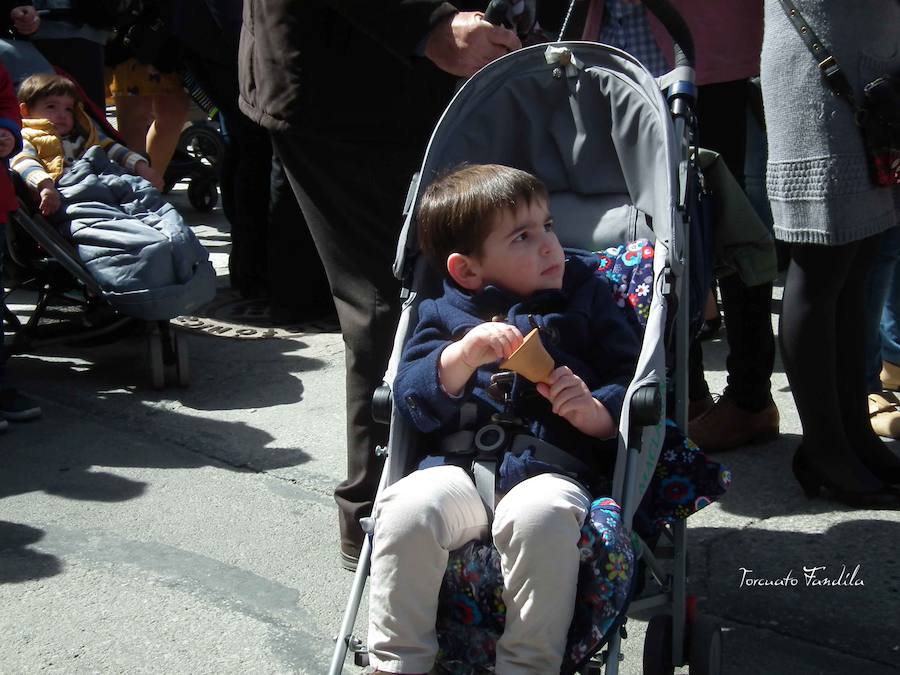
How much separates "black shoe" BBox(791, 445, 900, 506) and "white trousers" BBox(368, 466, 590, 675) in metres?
1.44

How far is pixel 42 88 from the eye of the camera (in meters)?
5.21

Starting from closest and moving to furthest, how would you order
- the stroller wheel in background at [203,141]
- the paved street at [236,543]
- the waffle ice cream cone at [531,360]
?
the waffle ice cream cone at [531,360] < the paved street at [236,543] < the stroller wheel in background at [203,141]

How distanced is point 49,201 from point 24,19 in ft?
3.78

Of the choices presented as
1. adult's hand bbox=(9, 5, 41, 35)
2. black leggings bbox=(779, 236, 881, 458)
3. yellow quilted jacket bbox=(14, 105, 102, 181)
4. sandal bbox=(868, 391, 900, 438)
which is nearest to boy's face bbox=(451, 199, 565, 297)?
black leggings bbox=(779, 236, 881, 458)

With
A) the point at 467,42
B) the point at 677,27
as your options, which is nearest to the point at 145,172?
the point at 467,42

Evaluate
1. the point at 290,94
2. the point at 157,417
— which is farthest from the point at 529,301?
the point at 157,417

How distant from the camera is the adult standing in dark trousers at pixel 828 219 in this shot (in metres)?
3.26

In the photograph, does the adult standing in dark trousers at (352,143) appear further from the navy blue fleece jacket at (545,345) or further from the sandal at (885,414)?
the sandal at (885,414)

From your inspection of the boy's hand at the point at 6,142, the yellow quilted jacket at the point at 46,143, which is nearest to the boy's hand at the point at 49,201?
the yellow quilted jacket at the point at 46,143

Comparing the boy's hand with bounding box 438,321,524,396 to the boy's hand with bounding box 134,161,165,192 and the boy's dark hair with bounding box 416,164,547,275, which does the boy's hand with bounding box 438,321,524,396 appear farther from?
the boy's hand with bounding box 134,161,165,192

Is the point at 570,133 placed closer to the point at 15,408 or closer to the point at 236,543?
the point at 236,543

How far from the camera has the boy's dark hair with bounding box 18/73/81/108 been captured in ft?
17.1

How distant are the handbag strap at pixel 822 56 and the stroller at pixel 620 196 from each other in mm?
469

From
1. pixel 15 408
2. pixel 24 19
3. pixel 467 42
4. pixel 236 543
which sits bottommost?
pixel 236 543
